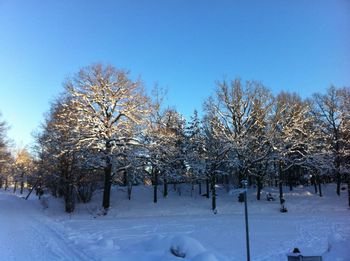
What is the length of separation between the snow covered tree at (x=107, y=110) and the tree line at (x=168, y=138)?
8cm

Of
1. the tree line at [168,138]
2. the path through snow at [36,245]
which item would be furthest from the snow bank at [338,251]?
the tree line at [168,138]

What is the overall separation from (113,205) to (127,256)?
20.6 meters

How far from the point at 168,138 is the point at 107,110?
5.53 meters

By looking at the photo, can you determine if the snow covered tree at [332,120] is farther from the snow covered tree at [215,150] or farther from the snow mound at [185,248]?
the snow mound at [185,248]

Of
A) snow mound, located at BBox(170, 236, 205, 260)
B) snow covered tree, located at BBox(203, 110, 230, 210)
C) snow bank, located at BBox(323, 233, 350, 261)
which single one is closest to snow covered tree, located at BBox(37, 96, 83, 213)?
snow covered tree, located at BBox(203, 110, 230, 210)

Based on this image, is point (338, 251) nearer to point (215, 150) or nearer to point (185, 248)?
point (185, 248)

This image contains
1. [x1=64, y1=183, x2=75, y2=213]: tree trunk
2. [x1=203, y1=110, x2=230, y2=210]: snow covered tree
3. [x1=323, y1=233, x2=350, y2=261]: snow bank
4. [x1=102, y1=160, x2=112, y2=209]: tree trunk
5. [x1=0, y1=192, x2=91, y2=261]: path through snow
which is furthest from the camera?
[x1=203, y1=110, x2=230, y2=210]: snow covered tree

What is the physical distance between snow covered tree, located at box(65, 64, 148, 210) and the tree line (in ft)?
0.26

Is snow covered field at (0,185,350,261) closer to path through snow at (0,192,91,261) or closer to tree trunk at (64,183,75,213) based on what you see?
path through snow at (0,192,91,261)

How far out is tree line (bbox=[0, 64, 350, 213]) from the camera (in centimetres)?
2662

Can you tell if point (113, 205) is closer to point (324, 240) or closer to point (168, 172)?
point (168, 172)

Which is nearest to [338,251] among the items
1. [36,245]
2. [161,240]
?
[161,240]

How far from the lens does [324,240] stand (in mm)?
14188

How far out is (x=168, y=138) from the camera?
28.2 metres
